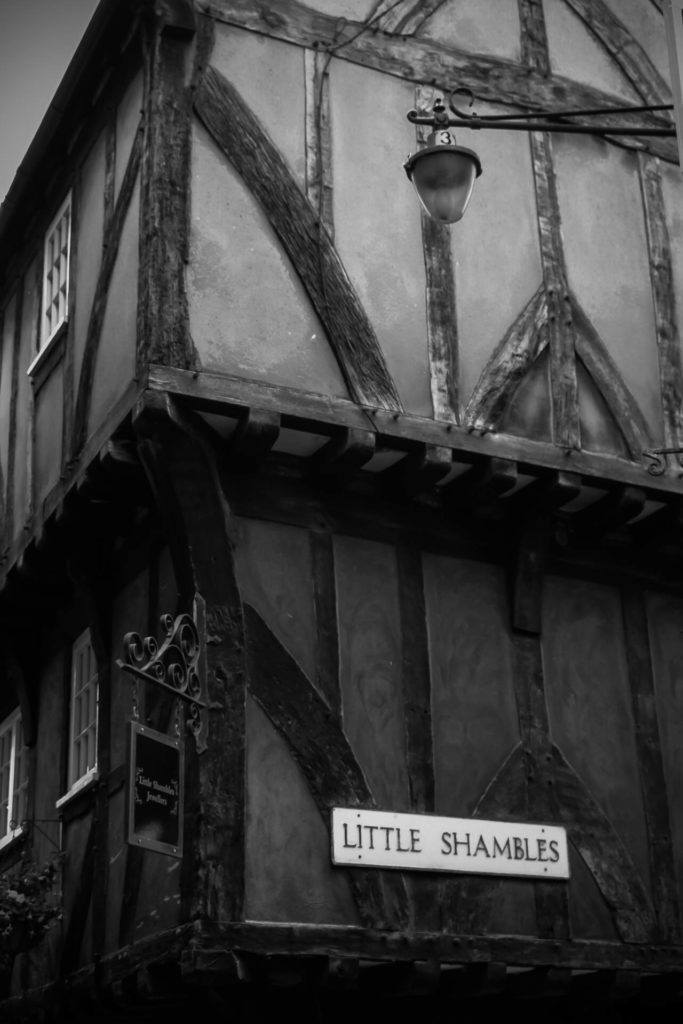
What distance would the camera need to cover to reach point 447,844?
9.73 meters

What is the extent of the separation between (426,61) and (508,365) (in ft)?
7.65

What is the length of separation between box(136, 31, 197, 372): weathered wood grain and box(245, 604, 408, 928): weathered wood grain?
1.70 m

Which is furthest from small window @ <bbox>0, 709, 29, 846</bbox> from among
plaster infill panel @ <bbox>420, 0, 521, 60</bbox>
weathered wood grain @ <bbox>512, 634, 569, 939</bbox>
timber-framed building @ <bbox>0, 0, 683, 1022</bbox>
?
plaster infill panel @ <bbox>420, 0, 521, 60</bbox>

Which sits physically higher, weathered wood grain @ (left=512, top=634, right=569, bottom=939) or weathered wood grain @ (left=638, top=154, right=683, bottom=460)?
weathered wood grain @ (left=638, top=154, right=683, bottom=460)

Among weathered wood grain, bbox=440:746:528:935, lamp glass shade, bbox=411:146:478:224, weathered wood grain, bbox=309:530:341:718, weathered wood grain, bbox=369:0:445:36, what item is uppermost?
weathered wood grain, bbox=369:0:445:36

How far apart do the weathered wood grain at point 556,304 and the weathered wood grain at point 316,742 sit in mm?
2489

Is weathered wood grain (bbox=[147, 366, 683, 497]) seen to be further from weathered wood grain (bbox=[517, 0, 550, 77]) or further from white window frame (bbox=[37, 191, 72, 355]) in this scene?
weathered wood grain (bbox=[517, 0, 550, 77])

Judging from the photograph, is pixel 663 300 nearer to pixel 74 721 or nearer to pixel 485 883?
pixel 485 883

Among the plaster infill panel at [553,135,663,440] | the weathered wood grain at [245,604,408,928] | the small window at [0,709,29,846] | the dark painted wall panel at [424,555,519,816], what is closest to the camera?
the weathered wood grain at [245,604,408,928]

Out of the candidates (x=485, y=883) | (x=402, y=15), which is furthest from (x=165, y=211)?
(x=485, y=883)

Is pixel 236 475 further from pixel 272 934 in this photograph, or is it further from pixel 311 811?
pixel 272 934

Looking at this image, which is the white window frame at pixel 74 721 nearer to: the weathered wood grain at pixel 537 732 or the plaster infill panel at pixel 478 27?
the weathered wood grain at pixel 537 732

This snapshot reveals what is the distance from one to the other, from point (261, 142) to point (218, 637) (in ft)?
11.0

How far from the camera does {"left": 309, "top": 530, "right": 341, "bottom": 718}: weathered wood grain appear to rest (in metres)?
9.77
